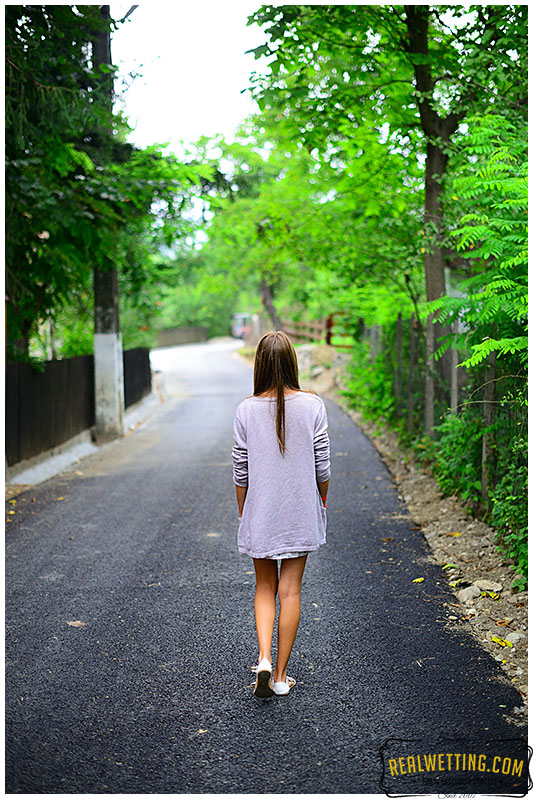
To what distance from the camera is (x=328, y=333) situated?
93.5 ft

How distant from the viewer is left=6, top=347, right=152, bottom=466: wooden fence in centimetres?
1083

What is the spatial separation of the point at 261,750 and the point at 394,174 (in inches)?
354

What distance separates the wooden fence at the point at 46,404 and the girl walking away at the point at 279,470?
6974 millimetres

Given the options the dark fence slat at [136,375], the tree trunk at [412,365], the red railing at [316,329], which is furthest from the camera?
the red railing at [316,329]

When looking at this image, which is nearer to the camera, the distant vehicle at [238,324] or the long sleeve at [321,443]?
the long sleeve at [321,443]

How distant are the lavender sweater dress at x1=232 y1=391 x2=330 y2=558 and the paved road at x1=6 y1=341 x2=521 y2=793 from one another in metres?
0.82

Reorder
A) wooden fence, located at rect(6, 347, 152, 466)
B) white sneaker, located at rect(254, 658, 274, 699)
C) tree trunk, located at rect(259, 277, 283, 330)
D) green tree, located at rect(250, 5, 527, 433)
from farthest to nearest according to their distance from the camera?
1. tree trunk, located at rect(259, 277, 283, 330)
2. wooden fence, located at rect(6, 347, 152, 466)
3. green tree, located at rect(250, 5, 527, 433)
4. white sneaker, located at rect(254, 658, 274, 699)

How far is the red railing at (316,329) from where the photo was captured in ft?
92.3

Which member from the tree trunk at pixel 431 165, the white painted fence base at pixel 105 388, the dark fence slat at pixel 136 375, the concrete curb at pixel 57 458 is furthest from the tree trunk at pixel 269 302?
the tree trunk at pixel 431 165

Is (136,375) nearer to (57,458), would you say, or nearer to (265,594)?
(57,458)

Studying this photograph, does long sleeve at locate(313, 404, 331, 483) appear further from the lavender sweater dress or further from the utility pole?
the utility pole

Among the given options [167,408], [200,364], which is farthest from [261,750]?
[200,364]

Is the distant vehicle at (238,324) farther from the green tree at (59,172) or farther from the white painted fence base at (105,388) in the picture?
the green tree at (59,172)

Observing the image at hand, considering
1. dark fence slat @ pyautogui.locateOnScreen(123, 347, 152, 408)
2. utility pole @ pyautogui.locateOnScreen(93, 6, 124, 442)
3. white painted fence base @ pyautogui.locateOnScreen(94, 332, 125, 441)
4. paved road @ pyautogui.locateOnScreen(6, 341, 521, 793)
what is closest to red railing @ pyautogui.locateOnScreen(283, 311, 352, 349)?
dark fence slat @ pyautogui.locateOnScreen(123, 347, 152, 408)
